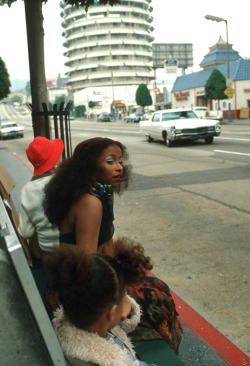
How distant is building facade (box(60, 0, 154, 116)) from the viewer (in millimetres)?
126694

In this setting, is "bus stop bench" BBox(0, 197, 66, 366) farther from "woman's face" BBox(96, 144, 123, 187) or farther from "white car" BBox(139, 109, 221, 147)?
"white car" BBox(139, 109, 221, 147)

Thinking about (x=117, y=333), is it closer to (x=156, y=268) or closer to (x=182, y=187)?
(x=156, y=268)

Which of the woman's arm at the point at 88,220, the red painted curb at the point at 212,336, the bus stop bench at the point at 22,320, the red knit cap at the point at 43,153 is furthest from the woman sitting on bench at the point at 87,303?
the red knit cap at the point at 43,153

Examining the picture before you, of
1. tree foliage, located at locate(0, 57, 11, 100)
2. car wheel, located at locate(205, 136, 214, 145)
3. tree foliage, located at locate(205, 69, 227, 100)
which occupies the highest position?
tree foliage, located at locate(0, 57, 11, 100)

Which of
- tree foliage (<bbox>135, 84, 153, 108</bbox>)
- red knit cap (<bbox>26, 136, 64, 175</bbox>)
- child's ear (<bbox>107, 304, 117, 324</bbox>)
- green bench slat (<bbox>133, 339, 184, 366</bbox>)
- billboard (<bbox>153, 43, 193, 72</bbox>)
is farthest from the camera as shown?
billboard (<bbox>153, 43, 193, 72</bbox>)

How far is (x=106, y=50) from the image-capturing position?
12838cm

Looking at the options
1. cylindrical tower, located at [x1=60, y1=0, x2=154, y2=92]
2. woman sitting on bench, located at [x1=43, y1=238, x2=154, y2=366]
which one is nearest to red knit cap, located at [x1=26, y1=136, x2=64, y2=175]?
woman sitting on bench, located at [x1=43, y1=238, x2=154, y2=366]

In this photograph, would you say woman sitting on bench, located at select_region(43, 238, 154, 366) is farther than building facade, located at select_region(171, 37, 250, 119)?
No

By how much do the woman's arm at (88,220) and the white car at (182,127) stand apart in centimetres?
1566

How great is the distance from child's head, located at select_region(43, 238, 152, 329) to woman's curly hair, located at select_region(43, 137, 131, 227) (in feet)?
3.05

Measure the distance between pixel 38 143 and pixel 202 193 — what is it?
18.5ft

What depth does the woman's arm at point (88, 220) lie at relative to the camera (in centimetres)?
263

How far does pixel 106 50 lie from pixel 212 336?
131m

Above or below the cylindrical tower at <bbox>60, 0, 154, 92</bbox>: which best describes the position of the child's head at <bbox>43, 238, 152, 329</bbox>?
below
